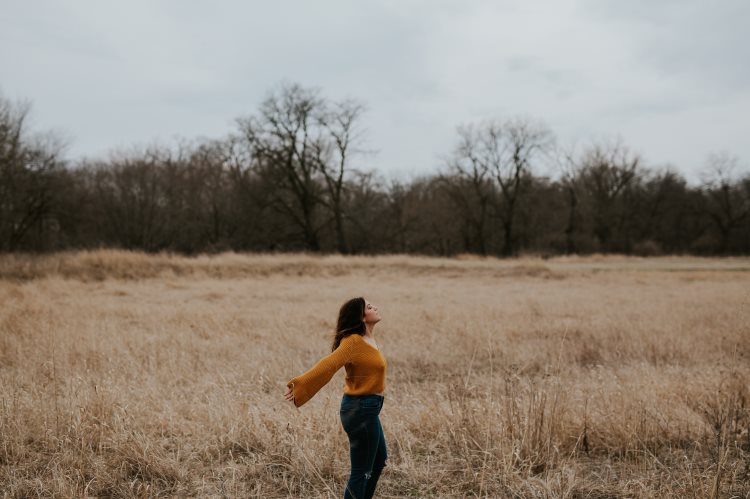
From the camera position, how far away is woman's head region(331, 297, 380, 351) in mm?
3129

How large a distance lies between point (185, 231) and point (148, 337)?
3089 centimetres

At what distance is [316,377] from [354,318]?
1.40ft

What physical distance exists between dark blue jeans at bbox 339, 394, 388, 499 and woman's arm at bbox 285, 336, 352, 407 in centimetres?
21

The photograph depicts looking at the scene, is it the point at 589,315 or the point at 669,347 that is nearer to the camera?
the point at 669,347

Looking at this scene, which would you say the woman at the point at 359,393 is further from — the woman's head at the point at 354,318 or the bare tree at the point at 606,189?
the bare tree at the point at 606,189

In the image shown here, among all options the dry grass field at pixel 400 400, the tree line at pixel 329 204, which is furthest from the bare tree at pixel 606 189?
the dry grass field at pixel 400 400

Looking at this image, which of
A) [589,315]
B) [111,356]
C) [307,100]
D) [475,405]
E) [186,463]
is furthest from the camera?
[307,100]

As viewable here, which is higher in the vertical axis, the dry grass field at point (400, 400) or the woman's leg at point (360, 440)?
the woman's leg at point (360, 440)

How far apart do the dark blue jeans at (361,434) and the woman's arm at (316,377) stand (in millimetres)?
205

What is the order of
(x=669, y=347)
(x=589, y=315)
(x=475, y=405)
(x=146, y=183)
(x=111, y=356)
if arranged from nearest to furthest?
(x=475, y=405) → (x=111, y=356) → (x=669, y=347) → (x=589, y=315) → (x=146, y=183)

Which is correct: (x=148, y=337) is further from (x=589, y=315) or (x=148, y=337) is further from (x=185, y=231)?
(x=185, y=231)

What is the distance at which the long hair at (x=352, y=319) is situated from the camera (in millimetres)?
3127

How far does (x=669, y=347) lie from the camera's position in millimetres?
8273

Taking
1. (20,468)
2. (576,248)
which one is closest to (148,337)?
(20,468)
